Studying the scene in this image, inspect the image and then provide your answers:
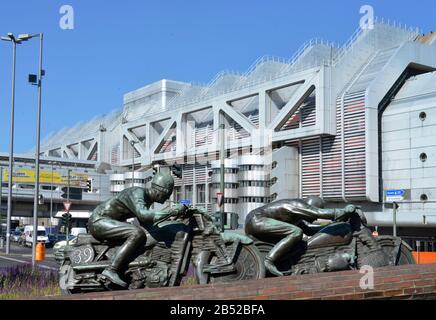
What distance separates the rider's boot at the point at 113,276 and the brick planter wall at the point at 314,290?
1.85 m

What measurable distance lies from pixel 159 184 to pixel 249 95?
45877 millimetres

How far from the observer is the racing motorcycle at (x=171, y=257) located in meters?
8.96

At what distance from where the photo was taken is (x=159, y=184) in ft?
30.9

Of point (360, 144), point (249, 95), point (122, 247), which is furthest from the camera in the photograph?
point (249, 95)

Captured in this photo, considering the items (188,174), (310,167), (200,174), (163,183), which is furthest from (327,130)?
(163,183)

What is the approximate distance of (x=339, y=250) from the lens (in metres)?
10.1

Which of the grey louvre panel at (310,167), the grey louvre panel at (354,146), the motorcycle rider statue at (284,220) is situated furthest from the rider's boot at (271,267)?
Answer: the grey louvre panel at (310,167)

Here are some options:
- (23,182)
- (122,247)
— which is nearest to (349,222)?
(122,247)

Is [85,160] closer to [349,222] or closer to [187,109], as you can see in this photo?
[187,109]

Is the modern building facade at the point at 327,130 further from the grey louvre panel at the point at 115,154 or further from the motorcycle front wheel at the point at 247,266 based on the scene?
the motorcycle front wheel at the point at 247,266

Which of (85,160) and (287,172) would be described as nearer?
(287,172)

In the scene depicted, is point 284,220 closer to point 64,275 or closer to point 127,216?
point 127,216

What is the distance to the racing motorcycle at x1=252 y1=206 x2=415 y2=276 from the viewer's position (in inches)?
391
